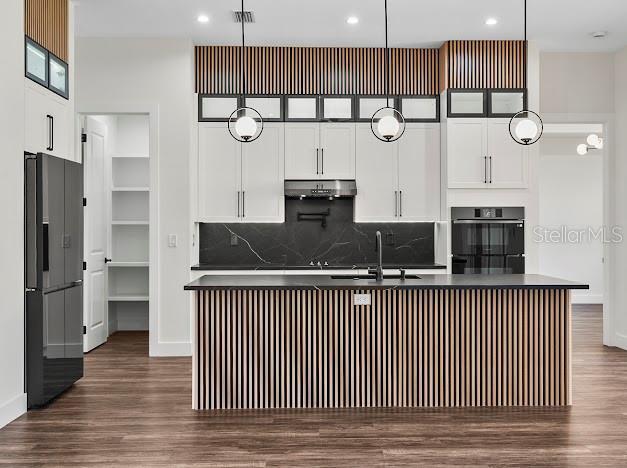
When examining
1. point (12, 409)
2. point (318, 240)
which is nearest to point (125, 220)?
point (318, 240)

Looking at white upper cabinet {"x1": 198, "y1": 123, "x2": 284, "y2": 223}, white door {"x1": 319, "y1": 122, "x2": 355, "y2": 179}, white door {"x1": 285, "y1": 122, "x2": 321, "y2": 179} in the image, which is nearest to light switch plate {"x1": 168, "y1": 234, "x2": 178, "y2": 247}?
white upper cabinet {"x1": 198, "y1": 123, "x2": 284, "y2": 223}

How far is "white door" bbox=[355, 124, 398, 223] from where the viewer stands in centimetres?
683

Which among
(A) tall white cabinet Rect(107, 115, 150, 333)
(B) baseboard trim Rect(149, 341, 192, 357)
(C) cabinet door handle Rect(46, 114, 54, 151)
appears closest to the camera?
(C) cabinet door handle Rect(46, 114, 54, 151)

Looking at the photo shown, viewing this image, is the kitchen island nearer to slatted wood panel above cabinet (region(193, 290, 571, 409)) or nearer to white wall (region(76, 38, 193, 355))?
slatted wood panel above cabinet (region(193, 290, 571, 409))

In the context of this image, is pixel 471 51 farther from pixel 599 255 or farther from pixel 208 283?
pixel 599 255

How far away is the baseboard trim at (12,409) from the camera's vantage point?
4070 mm

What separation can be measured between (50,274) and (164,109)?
2.53 metres

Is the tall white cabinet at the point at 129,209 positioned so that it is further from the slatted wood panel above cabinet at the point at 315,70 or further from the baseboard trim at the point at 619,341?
the baseboard trim at the point at 619,341

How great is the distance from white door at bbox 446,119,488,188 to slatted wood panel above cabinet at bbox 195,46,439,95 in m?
0.64

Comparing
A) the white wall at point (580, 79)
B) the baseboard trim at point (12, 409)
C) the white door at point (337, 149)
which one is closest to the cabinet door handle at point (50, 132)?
the baseboard trim at point (12, 409)

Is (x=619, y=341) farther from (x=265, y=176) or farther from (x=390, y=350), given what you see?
(x=265, y=176)

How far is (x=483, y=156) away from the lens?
21.5ft

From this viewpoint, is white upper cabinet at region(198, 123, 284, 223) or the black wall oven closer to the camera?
the black wall oven

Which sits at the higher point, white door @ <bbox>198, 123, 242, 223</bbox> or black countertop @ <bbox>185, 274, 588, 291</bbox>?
white door @ <bbox>198, 123, 242, 223</bbox>
